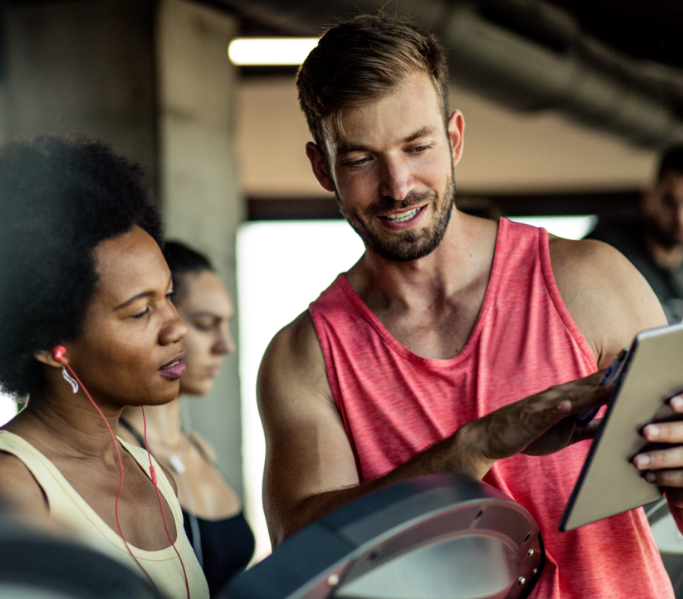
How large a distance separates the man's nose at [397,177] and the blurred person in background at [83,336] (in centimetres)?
45

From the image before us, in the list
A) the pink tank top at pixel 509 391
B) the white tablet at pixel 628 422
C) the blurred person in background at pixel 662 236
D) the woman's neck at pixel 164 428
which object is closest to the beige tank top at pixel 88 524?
the pink tank top at pixel 509 391

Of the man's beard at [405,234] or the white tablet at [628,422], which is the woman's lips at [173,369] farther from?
the white tablet at [628,422]

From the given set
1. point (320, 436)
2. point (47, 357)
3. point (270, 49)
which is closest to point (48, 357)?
point (47, 357)

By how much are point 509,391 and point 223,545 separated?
996 mm

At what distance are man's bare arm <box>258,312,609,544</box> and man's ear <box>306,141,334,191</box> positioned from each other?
300 millimetres

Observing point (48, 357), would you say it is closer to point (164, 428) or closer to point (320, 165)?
point (320, 165)

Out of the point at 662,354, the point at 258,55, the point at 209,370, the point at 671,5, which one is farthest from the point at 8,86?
the point at 662,354

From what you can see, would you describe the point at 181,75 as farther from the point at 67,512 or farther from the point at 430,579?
the point at 430,579

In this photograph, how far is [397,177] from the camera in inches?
54.9

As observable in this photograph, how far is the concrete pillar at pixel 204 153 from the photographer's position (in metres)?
3.72

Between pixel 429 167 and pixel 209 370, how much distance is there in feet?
4.34

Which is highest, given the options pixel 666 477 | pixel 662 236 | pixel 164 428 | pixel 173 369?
pixel 662 236

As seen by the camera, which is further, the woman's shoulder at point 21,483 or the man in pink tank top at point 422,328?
the man in pink tank top at point 422,328

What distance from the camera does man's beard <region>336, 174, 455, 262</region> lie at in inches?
57.5
